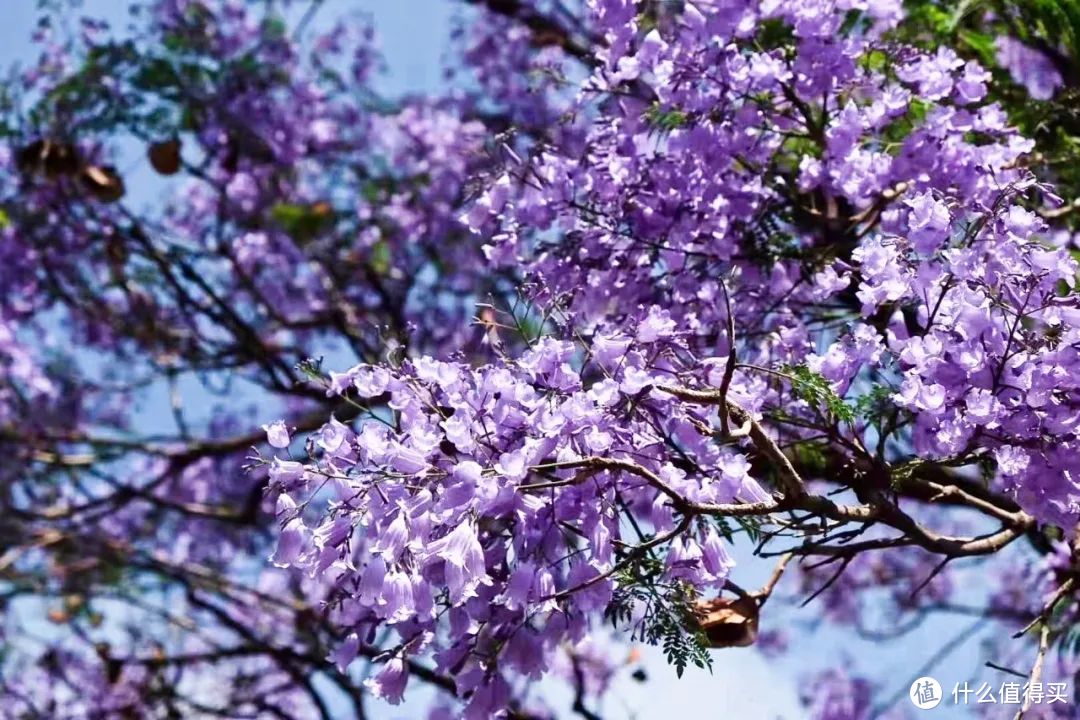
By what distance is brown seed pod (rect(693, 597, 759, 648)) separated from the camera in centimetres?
278

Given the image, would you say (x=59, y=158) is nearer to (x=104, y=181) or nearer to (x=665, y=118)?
(x=104, y=181)

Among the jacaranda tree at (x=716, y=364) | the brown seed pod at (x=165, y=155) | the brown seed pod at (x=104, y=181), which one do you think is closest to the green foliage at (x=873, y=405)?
the jacaranda tree at (x=716, y=364)

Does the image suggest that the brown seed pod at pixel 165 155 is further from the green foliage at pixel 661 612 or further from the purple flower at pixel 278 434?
the green foliage at pixel 661 612

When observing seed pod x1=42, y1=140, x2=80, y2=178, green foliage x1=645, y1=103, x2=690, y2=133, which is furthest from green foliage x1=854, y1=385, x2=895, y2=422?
seed pod x1=42, y1=140, x2=80, y2=178

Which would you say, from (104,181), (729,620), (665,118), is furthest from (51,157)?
(729,620)

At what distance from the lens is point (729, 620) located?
9.16ft

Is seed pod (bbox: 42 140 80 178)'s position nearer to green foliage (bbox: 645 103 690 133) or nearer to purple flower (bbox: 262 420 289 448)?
green foliage (bbox: 645 103 690 133)

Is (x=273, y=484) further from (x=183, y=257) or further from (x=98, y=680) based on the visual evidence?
(x=98, y=680)

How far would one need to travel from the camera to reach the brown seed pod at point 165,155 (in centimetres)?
658

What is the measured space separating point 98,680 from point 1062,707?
18.1ft

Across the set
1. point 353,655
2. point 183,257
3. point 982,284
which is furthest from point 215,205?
point 982,284

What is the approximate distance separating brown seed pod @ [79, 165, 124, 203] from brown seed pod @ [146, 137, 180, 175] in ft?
0.62

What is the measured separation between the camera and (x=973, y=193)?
315 cm

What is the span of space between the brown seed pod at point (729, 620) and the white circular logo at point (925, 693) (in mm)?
945
